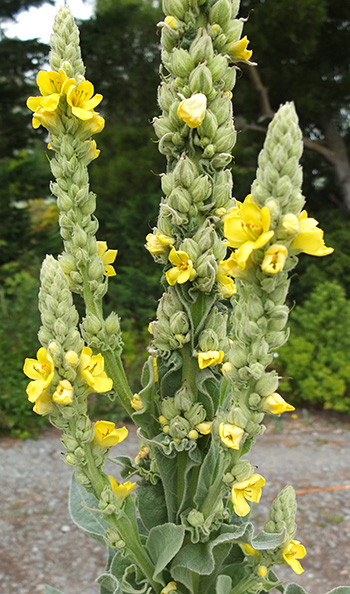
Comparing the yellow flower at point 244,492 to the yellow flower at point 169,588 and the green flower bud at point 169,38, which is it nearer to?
the yellow flower at point 169,588

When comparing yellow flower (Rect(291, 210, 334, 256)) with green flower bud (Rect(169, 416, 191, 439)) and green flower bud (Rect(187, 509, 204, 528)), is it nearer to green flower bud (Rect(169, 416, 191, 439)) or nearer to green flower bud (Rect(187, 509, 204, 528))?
green flower bud (Rect(169, 416, 191, 439))

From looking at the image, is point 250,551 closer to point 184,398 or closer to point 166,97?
point 184,398

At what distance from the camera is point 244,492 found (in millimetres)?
927

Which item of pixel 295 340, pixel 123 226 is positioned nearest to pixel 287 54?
pixel 123 226

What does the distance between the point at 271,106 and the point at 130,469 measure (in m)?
6.99

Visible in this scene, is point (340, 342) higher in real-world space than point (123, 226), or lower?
lower

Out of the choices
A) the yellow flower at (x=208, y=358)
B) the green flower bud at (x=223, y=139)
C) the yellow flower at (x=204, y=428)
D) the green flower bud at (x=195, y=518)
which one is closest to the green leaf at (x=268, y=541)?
the green flower bud at (x=195, y=518)

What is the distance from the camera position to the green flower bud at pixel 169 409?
1.00m

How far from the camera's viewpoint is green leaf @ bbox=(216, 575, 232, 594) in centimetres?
104

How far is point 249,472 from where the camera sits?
0.89m

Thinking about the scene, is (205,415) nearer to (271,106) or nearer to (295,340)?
(295,340)

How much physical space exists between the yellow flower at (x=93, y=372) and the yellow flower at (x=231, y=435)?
20cm

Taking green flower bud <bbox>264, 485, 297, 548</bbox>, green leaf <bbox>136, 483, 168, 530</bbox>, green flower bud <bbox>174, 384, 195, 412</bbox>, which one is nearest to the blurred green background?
green leaf <bbox>136, 483, 168, 530</bbox>

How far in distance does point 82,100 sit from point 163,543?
2.71 feet
